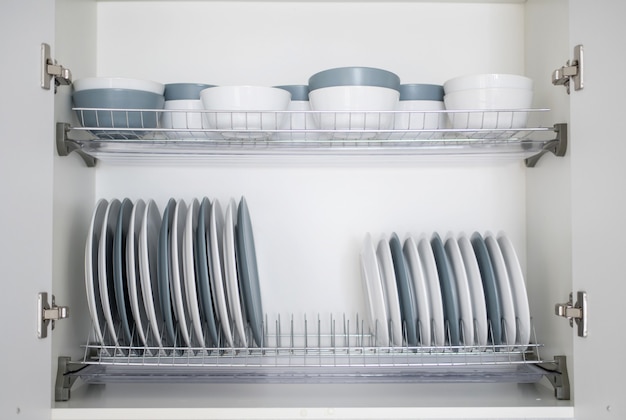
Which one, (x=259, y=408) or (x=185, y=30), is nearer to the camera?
(x=259, y=408)

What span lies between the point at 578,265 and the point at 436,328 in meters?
0.30

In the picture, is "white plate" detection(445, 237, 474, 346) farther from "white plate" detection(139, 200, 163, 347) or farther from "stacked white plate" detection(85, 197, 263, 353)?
"white plate" detection(139, 200, 163, 347)

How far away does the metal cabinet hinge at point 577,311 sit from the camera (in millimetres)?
1102

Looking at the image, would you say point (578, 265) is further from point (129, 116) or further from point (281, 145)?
point (129, 116)

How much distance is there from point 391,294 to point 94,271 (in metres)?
0.60

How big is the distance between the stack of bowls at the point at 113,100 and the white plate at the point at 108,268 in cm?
17

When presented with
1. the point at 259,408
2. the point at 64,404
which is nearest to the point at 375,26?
the point at 259,408

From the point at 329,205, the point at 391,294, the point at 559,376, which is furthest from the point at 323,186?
the point at 559,376

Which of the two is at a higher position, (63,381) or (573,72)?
(573,72)

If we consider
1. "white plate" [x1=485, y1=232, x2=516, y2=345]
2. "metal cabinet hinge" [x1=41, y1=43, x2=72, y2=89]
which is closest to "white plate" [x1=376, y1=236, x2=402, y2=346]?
"white plate" [x1=485, y1=232, x2=516, y2=345]

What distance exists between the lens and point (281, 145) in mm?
1248

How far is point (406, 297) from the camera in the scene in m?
1.26

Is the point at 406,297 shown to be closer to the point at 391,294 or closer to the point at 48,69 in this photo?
the point at 391,294

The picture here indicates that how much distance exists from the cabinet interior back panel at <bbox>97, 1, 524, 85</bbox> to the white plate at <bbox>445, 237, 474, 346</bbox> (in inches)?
17.4
